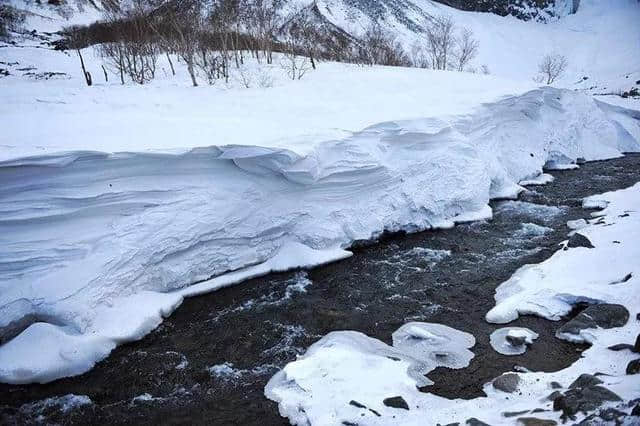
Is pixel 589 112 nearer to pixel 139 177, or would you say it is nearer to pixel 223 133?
pixel 223 133

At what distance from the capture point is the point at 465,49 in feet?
93.4

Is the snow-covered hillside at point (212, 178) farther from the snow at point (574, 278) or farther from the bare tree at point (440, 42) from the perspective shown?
the bare tree at point (440, 42)

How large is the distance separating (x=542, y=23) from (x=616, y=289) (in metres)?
40.3

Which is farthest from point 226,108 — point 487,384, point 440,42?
point 440,42

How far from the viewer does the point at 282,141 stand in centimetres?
844

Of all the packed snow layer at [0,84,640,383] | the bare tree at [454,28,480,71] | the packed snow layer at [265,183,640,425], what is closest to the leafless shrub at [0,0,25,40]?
the packed snow layer at [0,84,640,383]

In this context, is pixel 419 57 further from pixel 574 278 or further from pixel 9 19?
pixel 9 19

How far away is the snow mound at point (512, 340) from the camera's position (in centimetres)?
551

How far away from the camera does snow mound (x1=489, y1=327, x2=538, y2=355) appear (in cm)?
551

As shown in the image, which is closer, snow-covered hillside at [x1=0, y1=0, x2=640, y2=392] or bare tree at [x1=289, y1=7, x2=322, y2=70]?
snow-covered hillside at [x1=0, y1=0, x2=640, y2=392]

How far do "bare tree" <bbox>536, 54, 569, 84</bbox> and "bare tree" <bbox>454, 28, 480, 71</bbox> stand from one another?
4.71m

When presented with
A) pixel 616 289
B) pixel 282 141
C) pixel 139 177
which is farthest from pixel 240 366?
pixel 616 289

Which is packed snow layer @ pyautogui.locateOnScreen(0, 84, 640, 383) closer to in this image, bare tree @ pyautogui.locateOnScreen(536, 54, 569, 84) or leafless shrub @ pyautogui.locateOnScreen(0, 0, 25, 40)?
bare tree @ pyautogui.locateOnScreen(536, 54, 569, 84)

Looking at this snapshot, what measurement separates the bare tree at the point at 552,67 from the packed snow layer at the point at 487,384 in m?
26.6
